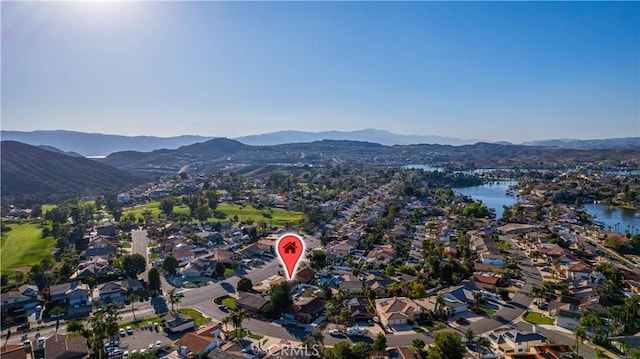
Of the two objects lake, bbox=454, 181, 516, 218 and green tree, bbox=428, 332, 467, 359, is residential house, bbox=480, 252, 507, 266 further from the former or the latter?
lake, bbox=454, 181, 516, 218

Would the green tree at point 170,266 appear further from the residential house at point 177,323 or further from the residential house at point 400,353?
the residential house at point 400,353

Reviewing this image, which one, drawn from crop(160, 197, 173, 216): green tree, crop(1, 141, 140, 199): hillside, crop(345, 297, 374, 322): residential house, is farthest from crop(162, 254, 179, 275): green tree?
crop(1, 141, 140, 199): hillside

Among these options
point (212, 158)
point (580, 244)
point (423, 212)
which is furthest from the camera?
point (212, 158)

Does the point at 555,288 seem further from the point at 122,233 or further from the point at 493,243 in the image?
the point at 122,233

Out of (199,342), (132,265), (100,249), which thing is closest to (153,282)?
(132,265)

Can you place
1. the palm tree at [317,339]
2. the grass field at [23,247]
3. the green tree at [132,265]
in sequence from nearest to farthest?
the palm tree at [317,339] → the green tree at [132,265] → the grass field at [23,247]

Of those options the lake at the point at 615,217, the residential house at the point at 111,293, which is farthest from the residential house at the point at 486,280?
the lake at the point at 615,217

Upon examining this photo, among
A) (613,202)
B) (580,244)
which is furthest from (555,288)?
(613,202)
